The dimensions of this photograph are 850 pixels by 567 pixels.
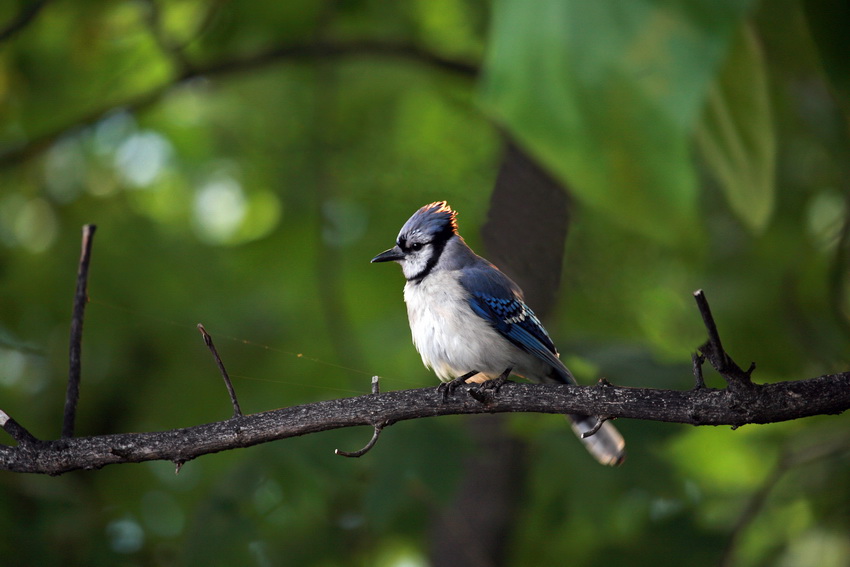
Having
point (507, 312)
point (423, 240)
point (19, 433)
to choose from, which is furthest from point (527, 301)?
point (19, 433)

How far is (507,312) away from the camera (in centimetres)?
Result: 274

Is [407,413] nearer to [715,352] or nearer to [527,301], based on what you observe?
[715,352]

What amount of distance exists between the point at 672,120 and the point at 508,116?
18cm

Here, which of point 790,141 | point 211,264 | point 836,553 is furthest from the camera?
point 211,264

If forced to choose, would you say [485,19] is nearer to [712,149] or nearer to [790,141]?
[790,141]

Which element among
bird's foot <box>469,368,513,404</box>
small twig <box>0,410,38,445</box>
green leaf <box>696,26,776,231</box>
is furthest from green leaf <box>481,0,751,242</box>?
small twig <box>0,410,38,445</box>

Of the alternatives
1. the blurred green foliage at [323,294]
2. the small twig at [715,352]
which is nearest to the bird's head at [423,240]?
the blurred green foliage at [323,294]

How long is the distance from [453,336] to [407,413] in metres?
1.00

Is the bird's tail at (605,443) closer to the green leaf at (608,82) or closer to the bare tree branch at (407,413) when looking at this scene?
the bare tree branch at (407,413)

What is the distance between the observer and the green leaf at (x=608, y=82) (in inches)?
33.3

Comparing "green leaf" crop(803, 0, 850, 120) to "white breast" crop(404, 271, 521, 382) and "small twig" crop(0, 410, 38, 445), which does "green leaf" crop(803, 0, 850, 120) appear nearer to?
"white breast" crop(404, 271, 521, 382)

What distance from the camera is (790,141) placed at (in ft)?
11.9

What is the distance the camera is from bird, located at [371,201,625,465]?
260 centimetres

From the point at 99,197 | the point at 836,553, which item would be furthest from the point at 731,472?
the point at 99,197
